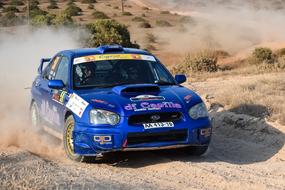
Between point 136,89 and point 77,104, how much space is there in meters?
0.84

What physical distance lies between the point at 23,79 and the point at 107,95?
12.9 m

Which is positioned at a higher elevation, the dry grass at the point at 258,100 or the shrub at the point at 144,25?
the dry grass at the point at 258,100

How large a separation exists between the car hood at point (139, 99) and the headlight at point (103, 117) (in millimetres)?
55

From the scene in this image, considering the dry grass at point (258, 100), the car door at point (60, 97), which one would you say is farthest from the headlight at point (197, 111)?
the dry grass at point (258, 100)

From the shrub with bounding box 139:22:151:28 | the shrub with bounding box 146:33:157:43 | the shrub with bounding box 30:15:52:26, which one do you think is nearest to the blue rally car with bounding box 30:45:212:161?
the shrub with bounding box 30:15:52:26

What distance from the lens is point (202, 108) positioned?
30.9 feet

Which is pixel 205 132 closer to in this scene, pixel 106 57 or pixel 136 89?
pixel 136 89

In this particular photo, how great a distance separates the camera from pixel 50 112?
10586 millimetres

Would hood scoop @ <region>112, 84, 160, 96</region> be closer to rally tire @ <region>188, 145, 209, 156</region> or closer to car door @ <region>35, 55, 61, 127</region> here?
rally tire @ <region>188, 145, 209, 156</region>

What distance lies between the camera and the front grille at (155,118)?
8859 millimetres

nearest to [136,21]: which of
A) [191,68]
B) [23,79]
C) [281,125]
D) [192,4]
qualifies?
[192,4]

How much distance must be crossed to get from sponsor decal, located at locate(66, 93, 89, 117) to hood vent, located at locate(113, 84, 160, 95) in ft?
1.66

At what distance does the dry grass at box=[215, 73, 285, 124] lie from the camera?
12461mm

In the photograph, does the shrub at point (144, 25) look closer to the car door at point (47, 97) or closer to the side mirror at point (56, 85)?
the car door at point (47, 97)
